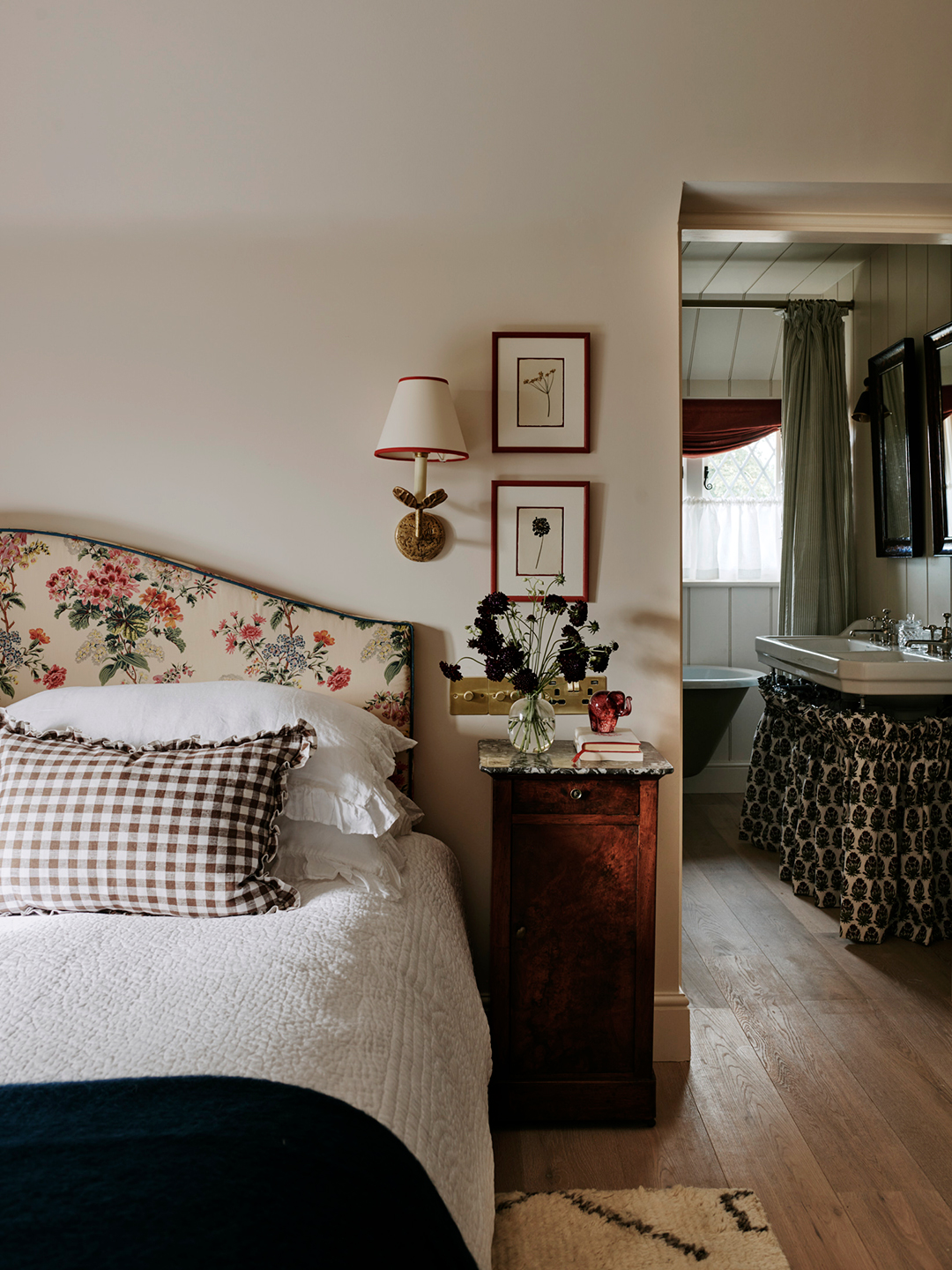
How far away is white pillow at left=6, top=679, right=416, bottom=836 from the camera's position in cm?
186

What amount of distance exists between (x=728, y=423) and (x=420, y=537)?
3.07 m

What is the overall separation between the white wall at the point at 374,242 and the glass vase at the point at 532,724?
0.22 meters

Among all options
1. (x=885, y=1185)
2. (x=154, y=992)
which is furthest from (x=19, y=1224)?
(x=885, y=1185)

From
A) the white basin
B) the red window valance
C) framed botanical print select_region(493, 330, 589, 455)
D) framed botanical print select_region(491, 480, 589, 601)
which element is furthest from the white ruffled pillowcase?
the red window valance

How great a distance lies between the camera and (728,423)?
15.8 ft

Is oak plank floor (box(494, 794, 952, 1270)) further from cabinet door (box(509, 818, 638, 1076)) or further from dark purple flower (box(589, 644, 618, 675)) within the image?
dark purple flower (box(589, 644, 618, 675))

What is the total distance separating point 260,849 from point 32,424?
4.47ft

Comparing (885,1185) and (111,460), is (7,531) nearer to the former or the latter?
(111,460)

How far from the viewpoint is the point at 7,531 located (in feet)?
7.50

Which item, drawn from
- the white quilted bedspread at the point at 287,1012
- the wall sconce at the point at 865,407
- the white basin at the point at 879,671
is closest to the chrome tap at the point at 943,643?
the white basin at the point at 879,671

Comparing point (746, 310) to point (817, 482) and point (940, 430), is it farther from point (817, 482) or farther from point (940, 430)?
point (940, 430)

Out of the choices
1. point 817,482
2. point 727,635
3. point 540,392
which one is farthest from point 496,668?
point 727,635

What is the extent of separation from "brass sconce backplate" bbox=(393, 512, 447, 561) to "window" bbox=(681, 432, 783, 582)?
2.86 m

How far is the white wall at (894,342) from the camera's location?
3.63 metres
